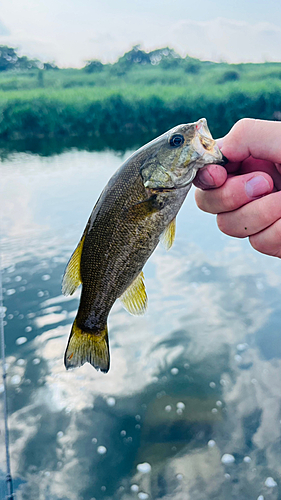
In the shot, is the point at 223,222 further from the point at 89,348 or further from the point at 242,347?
the point at 242,347

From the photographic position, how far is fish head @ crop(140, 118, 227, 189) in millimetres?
1491

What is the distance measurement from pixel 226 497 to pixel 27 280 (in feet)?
12.3

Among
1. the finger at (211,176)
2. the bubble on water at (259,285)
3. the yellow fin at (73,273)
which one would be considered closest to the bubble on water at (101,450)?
the yellow fin at (73,273)

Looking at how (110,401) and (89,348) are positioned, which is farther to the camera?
(110,401)

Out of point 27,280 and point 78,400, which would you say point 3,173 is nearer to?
point 27,280

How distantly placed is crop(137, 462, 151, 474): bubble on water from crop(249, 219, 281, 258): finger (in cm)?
196

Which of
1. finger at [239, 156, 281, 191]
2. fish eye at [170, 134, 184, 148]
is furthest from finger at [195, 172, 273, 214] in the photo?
fish eye at [170, 134, 184, 148]

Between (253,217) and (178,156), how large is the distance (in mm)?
637

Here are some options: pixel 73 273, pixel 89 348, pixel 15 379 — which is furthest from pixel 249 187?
pixel 15 379

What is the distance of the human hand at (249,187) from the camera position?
1.89 m

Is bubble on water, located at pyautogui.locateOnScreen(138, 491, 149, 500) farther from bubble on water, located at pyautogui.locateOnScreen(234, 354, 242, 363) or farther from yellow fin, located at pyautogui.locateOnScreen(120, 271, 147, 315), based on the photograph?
yellow fin, located at pyautogui.locateOnScreen(120, 271, 147, 315)

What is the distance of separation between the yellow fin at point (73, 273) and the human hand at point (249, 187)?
71 cm

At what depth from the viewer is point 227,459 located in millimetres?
3033

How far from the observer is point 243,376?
383 centimetres
